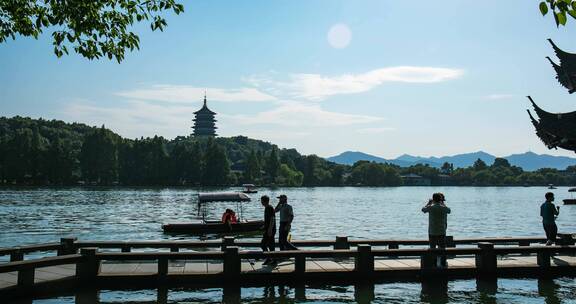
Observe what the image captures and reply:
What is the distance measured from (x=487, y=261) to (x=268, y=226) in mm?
6815

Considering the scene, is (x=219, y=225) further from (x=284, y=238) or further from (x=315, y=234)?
(x=284, y=238)

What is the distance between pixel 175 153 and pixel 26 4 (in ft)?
473

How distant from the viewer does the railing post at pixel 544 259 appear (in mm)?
16422

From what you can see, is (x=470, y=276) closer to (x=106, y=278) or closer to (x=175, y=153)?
(x=106, y=278)

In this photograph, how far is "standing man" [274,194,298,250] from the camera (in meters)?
16.6

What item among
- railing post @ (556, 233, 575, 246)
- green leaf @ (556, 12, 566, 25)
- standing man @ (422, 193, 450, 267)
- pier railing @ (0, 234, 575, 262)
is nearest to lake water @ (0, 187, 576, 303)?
standing man @ (422, 193, 450, 267)

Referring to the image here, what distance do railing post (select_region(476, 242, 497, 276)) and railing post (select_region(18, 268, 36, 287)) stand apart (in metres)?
12.6

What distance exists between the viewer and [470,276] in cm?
1605

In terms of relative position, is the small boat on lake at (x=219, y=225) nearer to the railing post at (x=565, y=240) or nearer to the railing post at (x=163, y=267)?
the railing post at (x=163, y=267)

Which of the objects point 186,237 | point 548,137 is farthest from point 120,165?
point 548,137

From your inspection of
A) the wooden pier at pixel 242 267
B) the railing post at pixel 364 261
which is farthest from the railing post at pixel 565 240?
the railing post at pixel 364 261

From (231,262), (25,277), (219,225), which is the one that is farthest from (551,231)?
(219,225)

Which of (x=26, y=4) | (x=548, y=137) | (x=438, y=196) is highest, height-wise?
(x=26, y=4)

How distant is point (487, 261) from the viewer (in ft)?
52.7
